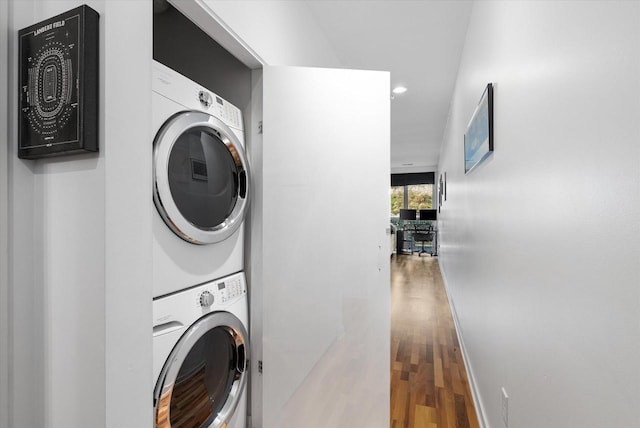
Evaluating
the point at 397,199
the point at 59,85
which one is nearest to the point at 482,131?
the point at 59,85

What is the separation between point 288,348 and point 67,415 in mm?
982

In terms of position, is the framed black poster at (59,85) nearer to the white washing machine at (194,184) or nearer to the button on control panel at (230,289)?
the white washing machine at (194,184)

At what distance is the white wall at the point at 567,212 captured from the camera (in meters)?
0.52

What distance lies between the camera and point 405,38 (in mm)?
2408

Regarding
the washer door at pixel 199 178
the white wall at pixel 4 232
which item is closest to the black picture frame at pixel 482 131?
the washer door at pixel 199 178

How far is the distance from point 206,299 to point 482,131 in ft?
5.32

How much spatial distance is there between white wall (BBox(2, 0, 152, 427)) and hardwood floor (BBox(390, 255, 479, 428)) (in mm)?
1588

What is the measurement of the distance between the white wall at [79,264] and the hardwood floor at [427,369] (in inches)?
62.5

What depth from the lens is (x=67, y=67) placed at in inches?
26.5

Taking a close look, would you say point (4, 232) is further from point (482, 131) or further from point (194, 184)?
point (482, 131)

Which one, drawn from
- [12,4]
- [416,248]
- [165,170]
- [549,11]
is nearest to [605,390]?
[549,11]

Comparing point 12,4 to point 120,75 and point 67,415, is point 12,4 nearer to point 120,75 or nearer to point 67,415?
point 120,75

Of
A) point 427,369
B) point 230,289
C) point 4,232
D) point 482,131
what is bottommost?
point 427,369

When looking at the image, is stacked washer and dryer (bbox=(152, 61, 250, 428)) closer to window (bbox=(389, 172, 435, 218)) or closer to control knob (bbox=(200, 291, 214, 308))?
control knob (bbox=(200, 291, 214, 308))
